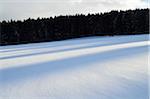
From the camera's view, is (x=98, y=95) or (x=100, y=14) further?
(x=100, y=14)

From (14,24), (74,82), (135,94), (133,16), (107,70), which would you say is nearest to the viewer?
(135,94)

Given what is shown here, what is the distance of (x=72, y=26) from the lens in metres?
45.8

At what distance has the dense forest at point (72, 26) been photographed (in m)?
41.0

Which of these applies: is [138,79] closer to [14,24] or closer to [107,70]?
[107,70]

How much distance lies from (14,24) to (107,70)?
43.0 metres

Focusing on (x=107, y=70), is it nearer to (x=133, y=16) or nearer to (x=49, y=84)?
(x=49, y=84)

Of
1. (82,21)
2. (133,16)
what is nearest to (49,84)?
(133,16)

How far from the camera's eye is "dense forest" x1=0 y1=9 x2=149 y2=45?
4103cm

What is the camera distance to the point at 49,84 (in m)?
5.01

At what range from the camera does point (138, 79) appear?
4.50 m

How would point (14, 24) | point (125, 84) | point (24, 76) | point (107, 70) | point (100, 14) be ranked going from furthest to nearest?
point (14, 24), point (100, 14), point (24, 76), point (107, 70), point (125, 84)

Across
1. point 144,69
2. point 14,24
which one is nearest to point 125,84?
point 144,69

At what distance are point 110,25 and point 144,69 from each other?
37.8 meters

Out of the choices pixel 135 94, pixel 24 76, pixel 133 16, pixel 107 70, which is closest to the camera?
pixel 135 94
